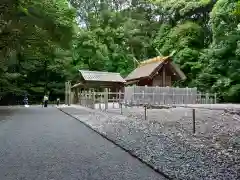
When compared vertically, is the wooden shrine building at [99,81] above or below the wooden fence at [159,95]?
above

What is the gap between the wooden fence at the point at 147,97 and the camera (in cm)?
2430

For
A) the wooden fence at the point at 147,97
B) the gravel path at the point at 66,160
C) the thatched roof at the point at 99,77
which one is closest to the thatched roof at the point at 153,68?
the thatched roof at the point at 99,77

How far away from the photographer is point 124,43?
1646 inches

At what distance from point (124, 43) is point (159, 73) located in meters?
11.0

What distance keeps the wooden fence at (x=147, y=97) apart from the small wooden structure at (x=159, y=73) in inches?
132

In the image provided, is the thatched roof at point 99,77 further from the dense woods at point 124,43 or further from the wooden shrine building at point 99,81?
the dense woods at point 124,43

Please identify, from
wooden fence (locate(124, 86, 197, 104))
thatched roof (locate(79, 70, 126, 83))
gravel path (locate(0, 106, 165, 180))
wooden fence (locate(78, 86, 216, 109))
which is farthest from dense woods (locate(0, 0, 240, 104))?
gravel path (locate(0, 106, 165, 180))

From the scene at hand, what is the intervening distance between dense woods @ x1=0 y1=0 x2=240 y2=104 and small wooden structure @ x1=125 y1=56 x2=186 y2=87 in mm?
1899

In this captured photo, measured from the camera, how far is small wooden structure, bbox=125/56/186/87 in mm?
31078

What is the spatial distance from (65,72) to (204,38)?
16.5 m

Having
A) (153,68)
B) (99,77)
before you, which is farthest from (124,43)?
(99,77)

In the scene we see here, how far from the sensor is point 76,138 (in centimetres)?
895

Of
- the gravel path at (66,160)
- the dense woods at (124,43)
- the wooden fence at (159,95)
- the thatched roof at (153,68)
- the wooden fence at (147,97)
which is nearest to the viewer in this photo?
the gravel path at (66,160)

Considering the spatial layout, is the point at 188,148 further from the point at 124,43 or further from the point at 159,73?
the point at 124,43
